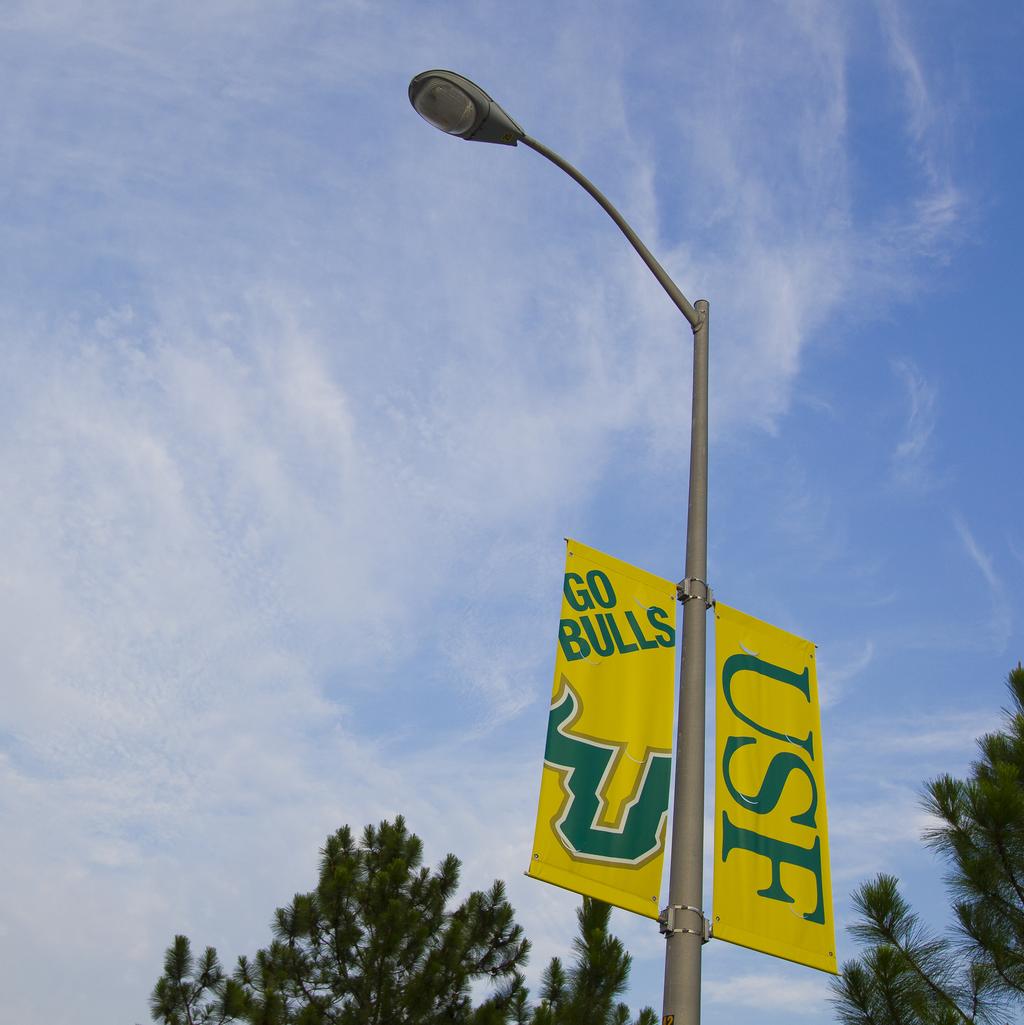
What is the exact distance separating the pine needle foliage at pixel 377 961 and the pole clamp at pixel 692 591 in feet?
42.0

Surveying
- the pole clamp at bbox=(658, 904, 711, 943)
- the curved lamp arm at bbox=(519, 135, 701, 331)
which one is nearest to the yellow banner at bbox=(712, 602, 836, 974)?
the pole clamp at bbox=(658, 904, 711, 943)

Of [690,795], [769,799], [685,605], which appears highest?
[685,605]

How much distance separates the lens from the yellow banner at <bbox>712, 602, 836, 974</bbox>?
5234 mm

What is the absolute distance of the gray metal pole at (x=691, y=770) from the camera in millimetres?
4863

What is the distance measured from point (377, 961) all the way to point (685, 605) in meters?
14.6

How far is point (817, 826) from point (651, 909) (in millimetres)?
1102

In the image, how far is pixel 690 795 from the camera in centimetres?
520

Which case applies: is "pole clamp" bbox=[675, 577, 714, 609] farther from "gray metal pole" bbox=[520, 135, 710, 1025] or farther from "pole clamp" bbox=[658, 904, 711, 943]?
"pole clamp" bbox=[658, 904, 711, 943]

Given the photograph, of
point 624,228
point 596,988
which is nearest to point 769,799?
point 624,228

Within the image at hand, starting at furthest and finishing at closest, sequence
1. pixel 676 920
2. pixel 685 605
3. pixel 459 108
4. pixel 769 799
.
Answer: pixel 459 108
pixel 685 605
pixel 769 799
pixel 676 920

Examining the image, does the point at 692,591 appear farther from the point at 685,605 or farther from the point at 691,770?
the point at 691,770

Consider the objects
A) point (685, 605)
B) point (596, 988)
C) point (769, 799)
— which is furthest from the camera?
point (596, 988)

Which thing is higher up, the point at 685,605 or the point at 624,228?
the point at 624,228

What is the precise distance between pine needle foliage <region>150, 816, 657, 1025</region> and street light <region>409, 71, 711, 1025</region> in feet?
41.9
